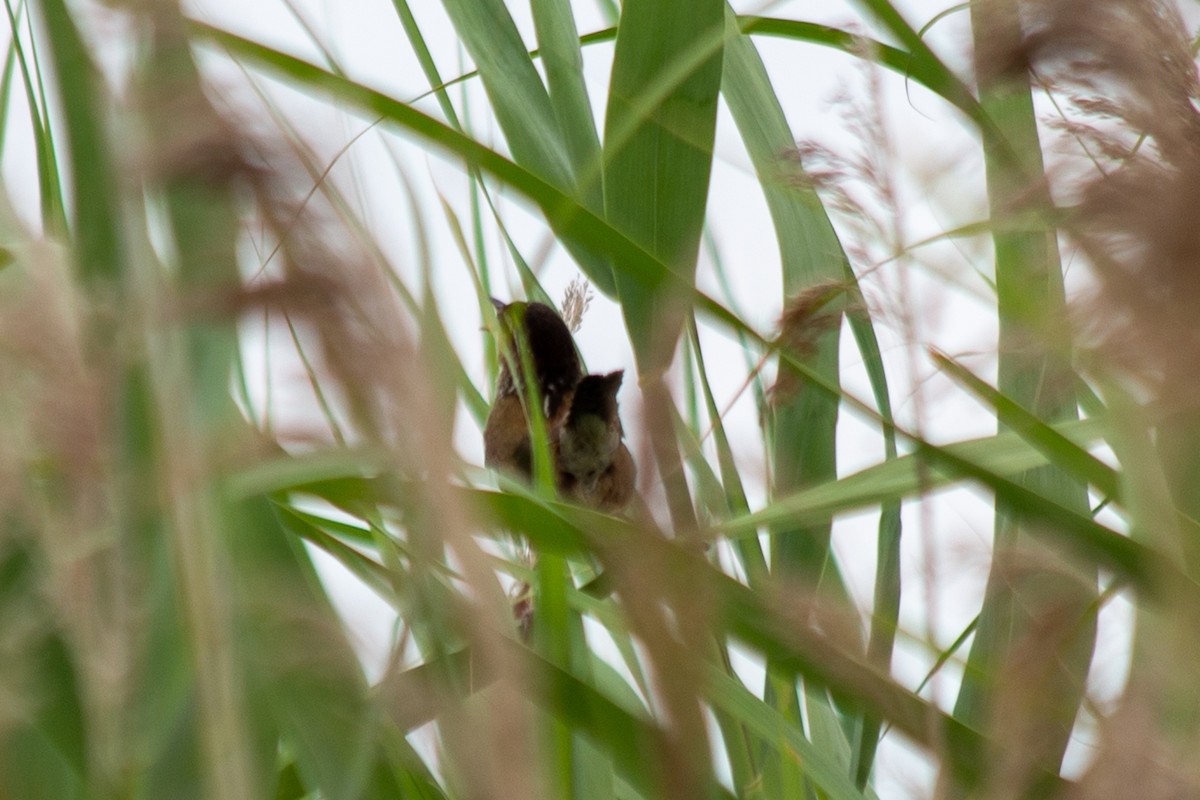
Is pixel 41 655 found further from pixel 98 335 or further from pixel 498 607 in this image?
pixel 498 607

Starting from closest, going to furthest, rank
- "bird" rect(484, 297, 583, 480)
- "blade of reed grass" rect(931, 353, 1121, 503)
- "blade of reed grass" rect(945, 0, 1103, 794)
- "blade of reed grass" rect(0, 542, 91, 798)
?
1. "blade of reed grass" rect(945, 0, 1103, 794)
2. "blade of reed grass" rect(0, 542, 91, 798)
3. "blade of reed grass" rect(931, 353, 1121, 503)
4. "bird" rect(484, 297, 583, 480)

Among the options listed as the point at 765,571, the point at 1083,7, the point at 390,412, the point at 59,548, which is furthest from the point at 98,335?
the point at 765,571

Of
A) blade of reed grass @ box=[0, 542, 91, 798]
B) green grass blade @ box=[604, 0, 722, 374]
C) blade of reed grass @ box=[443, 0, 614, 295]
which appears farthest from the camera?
blade of reed grass @ box=[443, 0, 614, 295]

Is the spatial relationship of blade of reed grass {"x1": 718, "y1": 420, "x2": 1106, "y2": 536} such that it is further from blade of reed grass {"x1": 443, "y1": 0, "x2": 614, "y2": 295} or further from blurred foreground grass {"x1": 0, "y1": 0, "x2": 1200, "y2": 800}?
blade of reed grass {"x1": 443, "y1": 0, "x2": 614, "y2": 295}

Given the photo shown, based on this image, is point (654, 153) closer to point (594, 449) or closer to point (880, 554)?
point (880, 554)

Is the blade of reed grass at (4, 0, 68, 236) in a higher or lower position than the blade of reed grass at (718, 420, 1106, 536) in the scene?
higher

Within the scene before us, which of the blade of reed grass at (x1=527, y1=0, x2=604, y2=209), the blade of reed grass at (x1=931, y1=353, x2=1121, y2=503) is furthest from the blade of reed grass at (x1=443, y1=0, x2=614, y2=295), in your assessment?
the blade of reed grass at (x1=931, y1=353, x2=1121, y2=503)

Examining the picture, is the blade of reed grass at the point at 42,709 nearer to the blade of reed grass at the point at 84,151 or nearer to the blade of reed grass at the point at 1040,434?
the blade of reed grass at the point at 84,151
